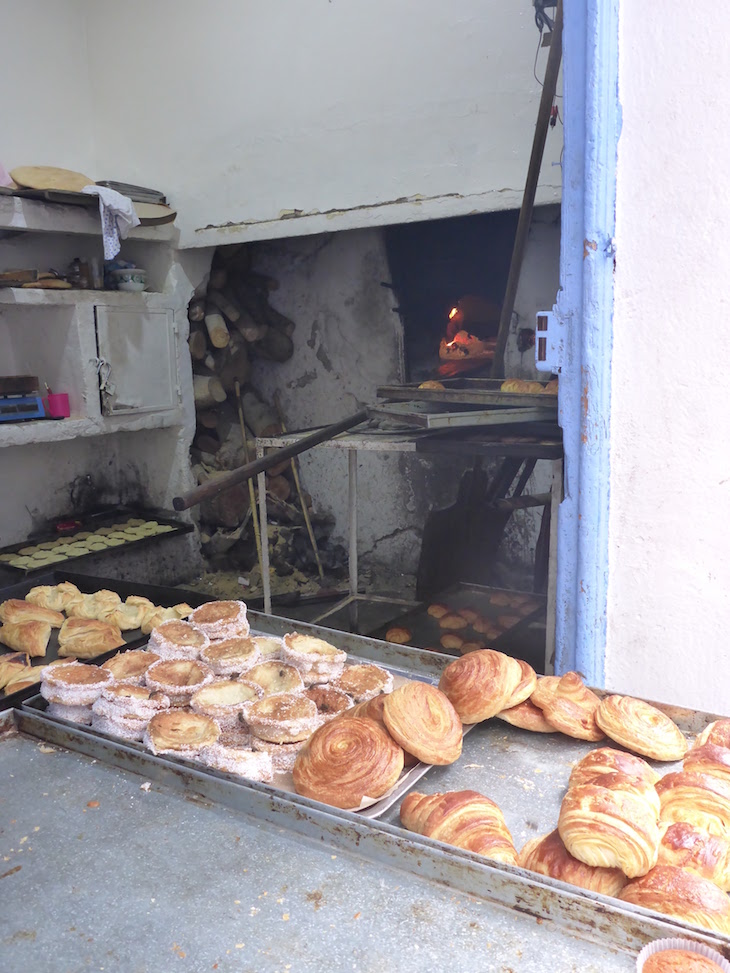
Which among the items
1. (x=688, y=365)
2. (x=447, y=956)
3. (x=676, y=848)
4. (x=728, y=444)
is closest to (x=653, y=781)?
(x=676, y=848)

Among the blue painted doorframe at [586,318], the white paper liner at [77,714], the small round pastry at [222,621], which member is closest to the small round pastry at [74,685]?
the white paper liner at [77,714]

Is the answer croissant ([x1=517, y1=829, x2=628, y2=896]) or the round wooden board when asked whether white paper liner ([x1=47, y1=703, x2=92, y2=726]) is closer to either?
croissant ([x1=517, y1=829, x2=628, y2=896])

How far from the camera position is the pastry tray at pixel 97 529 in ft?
17.4

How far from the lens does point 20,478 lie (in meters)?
6.00

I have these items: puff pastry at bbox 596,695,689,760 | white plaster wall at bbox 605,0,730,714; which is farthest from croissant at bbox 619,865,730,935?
white plaster wall at bbox 605,0,730,714

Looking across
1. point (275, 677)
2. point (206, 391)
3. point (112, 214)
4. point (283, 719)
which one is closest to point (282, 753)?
point (283, 719)

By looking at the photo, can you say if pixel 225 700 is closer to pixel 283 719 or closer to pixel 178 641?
pixel 283 719

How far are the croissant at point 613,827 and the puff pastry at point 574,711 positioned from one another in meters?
0.37

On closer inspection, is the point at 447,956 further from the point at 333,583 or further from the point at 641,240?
the point at 333,583

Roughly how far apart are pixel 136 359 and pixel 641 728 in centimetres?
508

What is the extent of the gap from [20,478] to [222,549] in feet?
5.77

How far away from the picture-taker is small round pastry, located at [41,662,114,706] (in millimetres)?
1973

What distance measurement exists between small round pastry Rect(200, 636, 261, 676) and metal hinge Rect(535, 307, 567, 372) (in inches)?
52.2

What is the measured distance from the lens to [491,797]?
5.34 feet
